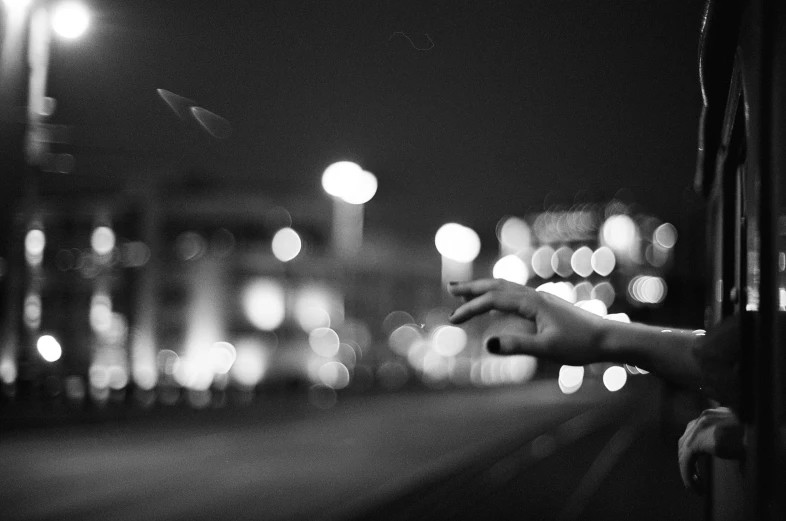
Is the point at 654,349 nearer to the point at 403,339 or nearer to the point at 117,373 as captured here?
the point at 117,373

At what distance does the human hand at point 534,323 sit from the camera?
2641 mm

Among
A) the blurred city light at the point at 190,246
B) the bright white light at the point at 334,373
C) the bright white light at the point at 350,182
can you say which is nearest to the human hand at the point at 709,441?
the bright white light at the point at 350,182

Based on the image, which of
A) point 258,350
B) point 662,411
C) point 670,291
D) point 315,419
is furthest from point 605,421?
point 258,350

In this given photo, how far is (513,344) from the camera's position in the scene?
8.48ft

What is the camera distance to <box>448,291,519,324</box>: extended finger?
2799mm

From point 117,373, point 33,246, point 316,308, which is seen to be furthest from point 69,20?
point 316,308

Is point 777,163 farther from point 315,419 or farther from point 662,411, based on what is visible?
point 315,419

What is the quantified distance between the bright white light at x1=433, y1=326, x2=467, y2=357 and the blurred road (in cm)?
4308

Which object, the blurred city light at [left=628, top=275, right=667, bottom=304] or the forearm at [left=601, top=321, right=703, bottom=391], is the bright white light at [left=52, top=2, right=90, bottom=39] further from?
the forearm at [left=601, top=321, right=703, bottom=391]

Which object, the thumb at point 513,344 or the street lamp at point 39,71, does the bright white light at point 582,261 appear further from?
the street lamp at point 39,71

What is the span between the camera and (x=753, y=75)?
75.0 inches

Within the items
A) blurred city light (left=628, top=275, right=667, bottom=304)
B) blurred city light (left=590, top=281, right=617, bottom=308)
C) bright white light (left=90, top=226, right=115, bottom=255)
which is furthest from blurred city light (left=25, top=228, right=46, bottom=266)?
bright white light (left=90, top=226, right=115, bottom=255)

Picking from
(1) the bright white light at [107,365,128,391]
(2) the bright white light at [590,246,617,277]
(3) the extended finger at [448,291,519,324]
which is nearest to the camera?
(3) the extended finger at [448,291,519,324]

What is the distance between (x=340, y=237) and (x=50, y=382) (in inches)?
2289
